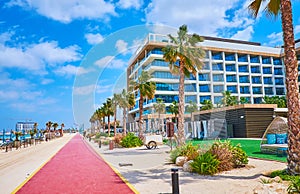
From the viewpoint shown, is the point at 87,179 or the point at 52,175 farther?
the point at 52,175

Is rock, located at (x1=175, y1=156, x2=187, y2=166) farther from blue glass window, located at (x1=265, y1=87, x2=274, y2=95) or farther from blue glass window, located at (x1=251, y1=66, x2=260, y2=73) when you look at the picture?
blue glass window, located at (x1=265, y1=87, x2=274, y2=95)

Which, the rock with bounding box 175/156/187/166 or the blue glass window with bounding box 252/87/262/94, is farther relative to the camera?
the blue glass window with bounding box 252/87/262/94

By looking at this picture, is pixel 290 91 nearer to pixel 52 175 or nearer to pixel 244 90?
pixel 52 175

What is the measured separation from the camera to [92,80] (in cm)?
2622

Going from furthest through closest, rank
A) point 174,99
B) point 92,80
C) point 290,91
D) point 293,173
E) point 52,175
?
point 174,99
point 92,80
point 52,175
point 290,91
point 293,173

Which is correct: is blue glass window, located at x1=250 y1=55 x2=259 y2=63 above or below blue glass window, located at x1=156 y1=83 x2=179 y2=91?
above

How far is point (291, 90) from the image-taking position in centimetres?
795

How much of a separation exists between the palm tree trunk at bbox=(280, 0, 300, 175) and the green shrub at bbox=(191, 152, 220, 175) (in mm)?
2693

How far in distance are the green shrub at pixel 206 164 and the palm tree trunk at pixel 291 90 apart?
2693mm

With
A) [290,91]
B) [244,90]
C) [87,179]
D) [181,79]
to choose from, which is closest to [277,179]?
[290,91]

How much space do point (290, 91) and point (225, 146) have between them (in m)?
3.48

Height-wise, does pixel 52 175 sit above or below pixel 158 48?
below

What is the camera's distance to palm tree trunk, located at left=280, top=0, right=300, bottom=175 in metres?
7.53

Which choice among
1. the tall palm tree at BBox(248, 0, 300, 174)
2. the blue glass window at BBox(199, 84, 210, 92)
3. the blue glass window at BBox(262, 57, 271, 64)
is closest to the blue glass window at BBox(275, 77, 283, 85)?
the blue glass window at BBox(262, 57, 271, 64)
